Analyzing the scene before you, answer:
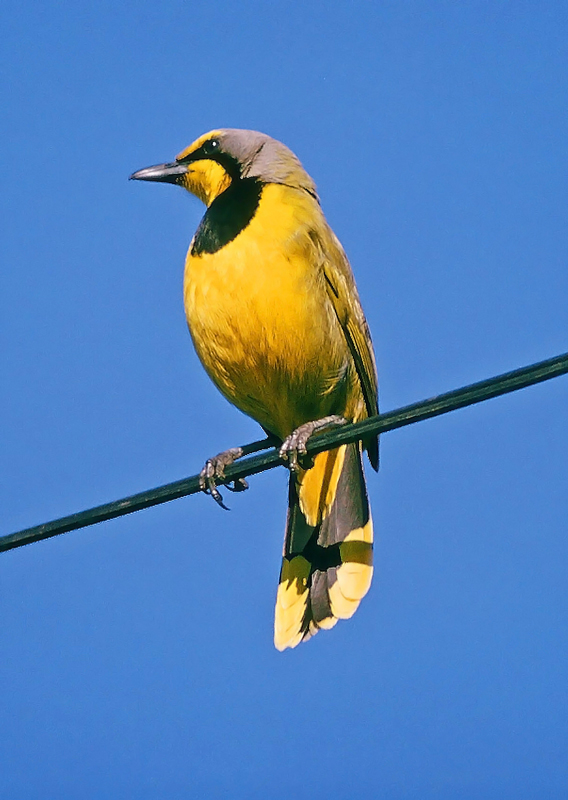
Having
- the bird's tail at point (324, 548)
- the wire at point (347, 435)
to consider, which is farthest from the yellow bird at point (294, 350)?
the wire at point (347, 435)

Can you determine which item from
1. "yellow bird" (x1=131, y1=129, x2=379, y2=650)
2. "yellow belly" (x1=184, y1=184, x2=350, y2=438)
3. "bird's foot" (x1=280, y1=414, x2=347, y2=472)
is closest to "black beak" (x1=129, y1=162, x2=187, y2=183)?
"yellow bird" (x1=131, y1=129, x2=379, y2=650)

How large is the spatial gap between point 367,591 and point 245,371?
1.32 m

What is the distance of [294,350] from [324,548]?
1.14 metres

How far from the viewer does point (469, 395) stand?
12.6 feet

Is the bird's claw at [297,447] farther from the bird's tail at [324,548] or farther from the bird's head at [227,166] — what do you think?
the bird's head at [227,166]

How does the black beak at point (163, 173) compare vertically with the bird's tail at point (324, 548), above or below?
above

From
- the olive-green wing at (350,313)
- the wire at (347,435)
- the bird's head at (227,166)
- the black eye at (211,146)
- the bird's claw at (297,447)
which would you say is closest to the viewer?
the wire at (347,435)

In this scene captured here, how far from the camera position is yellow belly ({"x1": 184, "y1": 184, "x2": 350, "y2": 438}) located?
573 centimetres

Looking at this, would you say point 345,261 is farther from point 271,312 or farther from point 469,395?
point 469,395

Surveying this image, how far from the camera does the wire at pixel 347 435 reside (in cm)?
376

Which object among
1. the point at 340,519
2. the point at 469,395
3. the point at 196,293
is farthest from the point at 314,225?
the point at 469,395

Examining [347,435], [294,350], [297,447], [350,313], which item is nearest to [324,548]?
[297,447]

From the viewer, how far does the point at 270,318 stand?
18.8 ft

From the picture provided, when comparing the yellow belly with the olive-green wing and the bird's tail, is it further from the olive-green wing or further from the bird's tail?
the bird's tail
